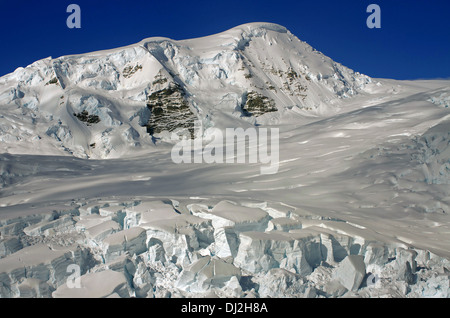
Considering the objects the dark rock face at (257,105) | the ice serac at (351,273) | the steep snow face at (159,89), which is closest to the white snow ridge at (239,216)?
the ice serac at (351,273)

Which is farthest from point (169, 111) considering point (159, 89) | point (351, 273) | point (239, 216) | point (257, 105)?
point (351, 273)

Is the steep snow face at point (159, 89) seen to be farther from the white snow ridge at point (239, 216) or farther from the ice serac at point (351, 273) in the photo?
the ice serac at point (351, 273)

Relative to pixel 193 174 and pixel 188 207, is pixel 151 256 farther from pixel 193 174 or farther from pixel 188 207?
pixel 193 174

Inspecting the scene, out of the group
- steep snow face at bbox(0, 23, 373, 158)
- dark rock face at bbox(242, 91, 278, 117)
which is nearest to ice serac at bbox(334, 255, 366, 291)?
steep snow face at bbox(0, 23, 373, 158)

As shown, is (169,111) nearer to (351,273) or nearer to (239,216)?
(239,216)

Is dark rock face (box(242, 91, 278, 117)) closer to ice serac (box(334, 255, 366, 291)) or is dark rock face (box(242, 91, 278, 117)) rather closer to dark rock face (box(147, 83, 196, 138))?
dark rock face (box(147, 83, 196, 138))
